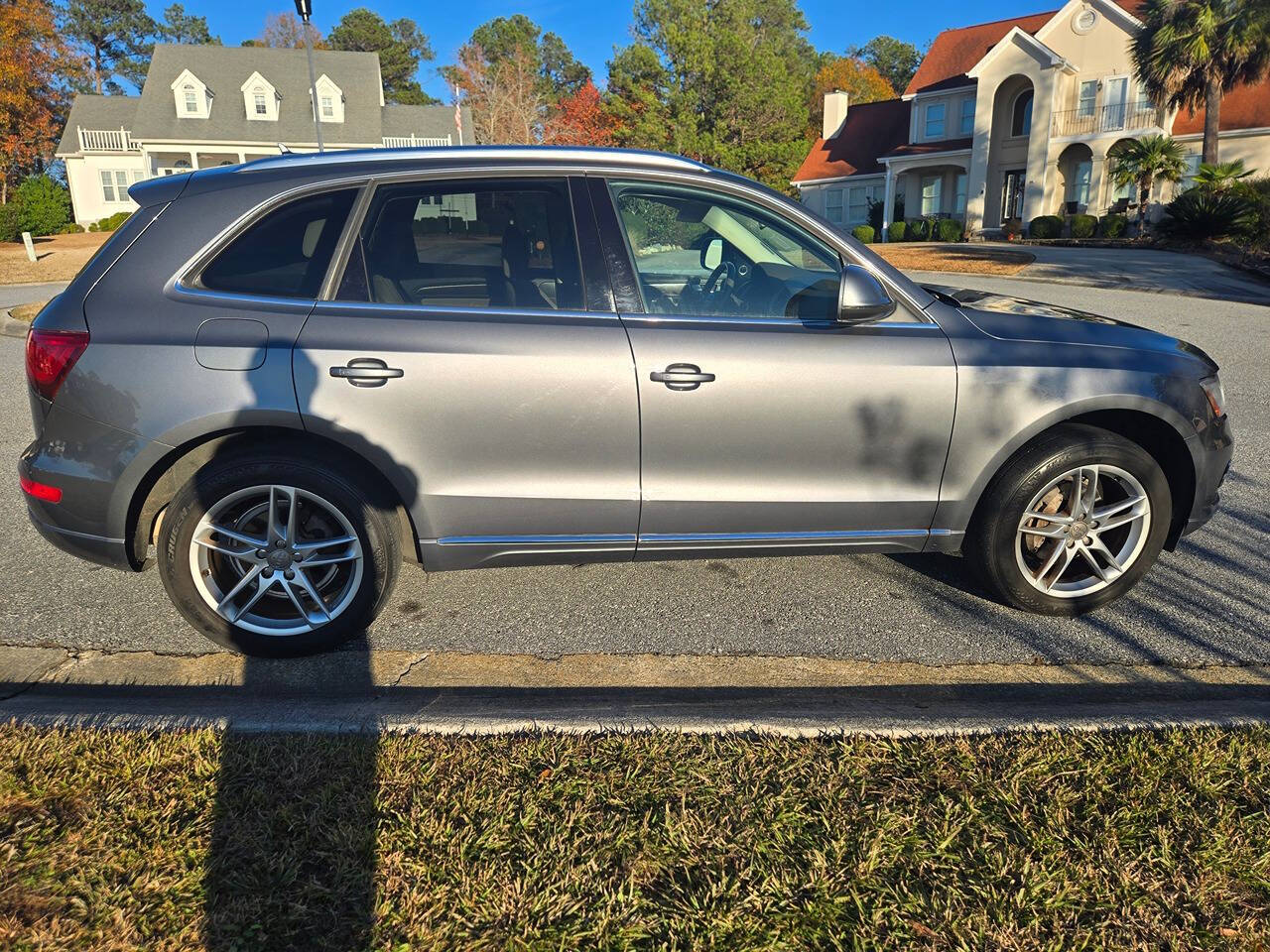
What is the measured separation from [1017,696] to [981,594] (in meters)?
0.93

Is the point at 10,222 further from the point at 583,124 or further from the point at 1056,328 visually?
the point at 1056,328

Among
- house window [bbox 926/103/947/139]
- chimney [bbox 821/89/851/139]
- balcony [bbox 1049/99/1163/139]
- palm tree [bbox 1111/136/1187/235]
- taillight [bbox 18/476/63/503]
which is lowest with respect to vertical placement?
taillight [bbox 18/476/63/503]

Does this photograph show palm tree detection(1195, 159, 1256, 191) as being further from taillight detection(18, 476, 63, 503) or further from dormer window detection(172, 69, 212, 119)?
dormer window detection(172, 69, 212, 119)

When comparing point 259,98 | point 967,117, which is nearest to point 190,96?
point 259,98

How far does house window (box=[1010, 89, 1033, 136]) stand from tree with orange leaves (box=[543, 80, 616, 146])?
16900 millimetres

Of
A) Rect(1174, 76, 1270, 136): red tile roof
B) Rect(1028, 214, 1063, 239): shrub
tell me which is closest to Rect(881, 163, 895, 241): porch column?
Rect(1028, 214, 1063, 239): shrub

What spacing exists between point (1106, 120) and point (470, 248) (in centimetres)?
3847

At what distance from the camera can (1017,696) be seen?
3346mm

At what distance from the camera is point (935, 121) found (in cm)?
4034

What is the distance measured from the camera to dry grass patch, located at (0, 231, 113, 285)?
23.1m

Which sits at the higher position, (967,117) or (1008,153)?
(967,117)

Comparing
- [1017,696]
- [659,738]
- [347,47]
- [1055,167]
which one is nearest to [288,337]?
[659,738]

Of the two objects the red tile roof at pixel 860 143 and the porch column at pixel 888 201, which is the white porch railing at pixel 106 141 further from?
the porch column at pixel 888 201

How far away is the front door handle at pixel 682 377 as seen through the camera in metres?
3.47
